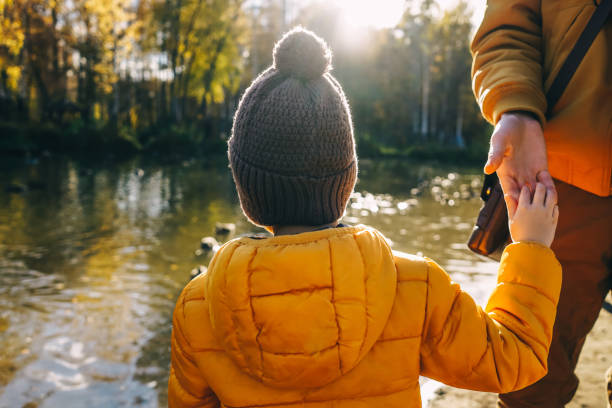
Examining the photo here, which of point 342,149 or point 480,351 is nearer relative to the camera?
point 480,351

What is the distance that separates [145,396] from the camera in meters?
2.83

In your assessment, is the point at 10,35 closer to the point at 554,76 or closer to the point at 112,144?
the point at 112,144

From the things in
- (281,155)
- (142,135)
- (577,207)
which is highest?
(281,155)

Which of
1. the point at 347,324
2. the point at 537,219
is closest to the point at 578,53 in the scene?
the point at 537,219

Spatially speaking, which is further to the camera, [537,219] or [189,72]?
[189,72]

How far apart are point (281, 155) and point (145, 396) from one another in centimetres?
220

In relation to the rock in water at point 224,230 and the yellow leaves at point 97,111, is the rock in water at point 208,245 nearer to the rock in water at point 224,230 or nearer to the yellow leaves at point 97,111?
the rock in water at point 224,230

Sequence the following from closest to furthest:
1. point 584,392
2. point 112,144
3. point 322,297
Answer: point 322,297, point 584,392, point 112,144

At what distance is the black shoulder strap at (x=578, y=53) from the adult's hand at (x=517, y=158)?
236 mm

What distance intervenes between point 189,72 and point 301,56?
28356 millimetres

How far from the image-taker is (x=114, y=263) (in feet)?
17.8

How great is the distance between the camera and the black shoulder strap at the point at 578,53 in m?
1.53

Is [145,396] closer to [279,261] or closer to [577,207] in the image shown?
[279,261]

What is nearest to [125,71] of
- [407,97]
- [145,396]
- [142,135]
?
[142,135]
